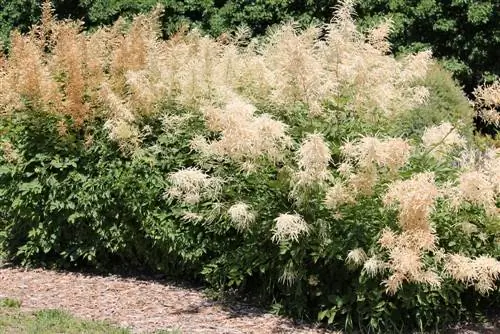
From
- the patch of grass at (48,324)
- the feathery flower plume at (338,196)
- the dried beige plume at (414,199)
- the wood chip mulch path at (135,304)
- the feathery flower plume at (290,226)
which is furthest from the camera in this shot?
the wood chip mulch path at (135,304)

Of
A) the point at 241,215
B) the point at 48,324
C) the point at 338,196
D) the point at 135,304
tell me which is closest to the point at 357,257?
the point at 338,196

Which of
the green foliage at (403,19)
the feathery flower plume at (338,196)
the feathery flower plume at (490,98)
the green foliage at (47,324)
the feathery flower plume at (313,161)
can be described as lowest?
the green foliage at (47,324)

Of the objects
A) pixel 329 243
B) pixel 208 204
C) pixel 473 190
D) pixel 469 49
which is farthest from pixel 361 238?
pixel 469 49

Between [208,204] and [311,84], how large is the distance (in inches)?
47.2

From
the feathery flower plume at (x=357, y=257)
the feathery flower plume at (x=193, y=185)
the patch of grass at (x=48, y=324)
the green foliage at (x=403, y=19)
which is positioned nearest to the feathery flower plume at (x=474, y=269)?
the feathery flower plume at (x=357, y=257)

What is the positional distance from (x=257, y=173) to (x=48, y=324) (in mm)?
1786

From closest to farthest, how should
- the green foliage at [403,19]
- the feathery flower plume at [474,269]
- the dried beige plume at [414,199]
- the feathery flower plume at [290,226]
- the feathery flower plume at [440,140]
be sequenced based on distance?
1. the dried beige plume at [414,199]
2. the feathery flower plume at [474,269]
3. the feathery flower plume at [290,226]
4. the feathery flower plume at [440,140]
5. the green foliage at [403,19]

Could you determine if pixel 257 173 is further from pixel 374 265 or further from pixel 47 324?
pixel 47 324

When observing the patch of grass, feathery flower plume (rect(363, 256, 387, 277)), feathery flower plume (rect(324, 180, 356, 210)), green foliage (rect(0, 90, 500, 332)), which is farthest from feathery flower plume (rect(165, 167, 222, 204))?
feathery flower plume (rect(363, 256, 387, 277))

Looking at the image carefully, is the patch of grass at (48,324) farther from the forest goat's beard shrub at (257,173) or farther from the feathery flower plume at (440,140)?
the feathery flower plume at (440,140)

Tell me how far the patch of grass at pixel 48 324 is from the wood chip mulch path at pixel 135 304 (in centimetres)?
16

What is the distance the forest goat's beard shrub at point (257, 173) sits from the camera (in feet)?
17.7

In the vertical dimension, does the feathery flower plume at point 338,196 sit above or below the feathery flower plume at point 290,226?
above

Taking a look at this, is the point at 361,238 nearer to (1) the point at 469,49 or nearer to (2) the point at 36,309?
(2) the point at 36,309
